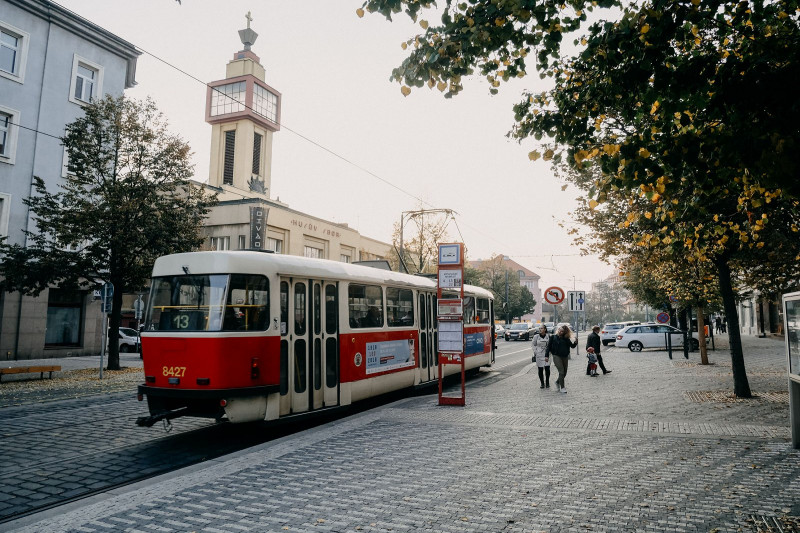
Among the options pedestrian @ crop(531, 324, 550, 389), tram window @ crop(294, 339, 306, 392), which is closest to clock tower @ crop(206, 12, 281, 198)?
pedestrian @ crop(531, 324, 550, 389)

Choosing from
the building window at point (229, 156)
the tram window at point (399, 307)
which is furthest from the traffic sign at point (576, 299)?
the building window at point (229, 156)

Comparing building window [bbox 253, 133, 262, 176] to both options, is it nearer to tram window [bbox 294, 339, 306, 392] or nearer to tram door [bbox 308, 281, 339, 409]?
tram door [bbox 308, 281, 339, 409]

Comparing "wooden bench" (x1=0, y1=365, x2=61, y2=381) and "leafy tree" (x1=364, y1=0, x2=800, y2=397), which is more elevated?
"leafy tree" (x1=364, y1=0, x2=800, y2=397)

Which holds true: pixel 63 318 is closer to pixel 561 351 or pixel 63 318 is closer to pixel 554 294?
pixel 554 294

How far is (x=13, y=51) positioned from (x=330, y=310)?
22930mm

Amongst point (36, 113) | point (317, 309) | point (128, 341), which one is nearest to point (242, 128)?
point (128, 341)

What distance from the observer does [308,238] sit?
39000 millimetres

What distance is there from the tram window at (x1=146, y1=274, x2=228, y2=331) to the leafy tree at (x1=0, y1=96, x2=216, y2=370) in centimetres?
1107

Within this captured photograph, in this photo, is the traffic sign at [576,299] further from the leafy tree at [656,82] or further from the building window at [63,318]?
the building window at [63,318]

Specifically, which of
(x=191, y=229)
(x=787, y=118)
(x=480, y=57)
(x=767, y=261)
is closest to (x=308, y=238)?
(x=191, y=229)

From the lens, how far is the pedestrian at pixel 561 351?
521 inches

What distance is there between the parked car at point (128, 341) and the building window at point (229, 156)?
18163mm

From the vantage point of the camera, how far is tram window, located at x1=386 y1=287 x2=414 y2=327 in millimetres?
11875

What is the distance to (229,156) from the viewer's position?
152 feet
